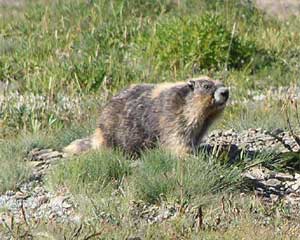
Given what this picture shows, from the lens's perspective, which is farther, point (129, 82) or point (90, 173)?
point (129, 82)

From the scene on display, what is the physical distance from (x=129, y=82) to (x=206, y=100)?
3.90m

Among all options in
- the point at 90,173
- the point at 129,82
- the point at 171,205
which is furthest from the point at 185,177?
the point at 129,82

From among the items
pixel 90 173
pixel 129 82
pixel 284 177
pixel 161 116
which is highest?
pixel 161 116

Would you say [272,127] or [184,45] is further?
[184,45]

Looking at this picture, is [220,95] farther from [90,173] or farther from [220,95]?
[90,173]

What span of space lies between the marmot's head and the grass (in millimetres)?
470

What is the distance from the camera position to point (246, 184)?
24.1 ft

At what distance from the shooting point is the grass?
259 inches

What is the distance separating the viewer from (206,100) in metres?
7.77

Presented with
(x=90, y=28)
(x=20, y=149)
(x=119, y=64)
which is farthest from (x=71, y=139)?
(x=90, y=28)

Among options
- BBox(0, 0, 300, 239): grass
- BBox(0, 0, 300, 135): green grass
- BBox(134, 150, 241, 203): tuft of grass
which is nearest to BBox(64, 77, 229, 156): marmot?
BBox(0, 0, 300, 239): grass

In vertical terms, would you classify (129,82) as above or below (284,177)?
below

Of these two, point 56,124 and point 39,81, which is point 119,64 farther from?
point 56,124

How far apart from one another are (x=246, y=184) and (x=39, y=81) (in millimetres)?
4477
